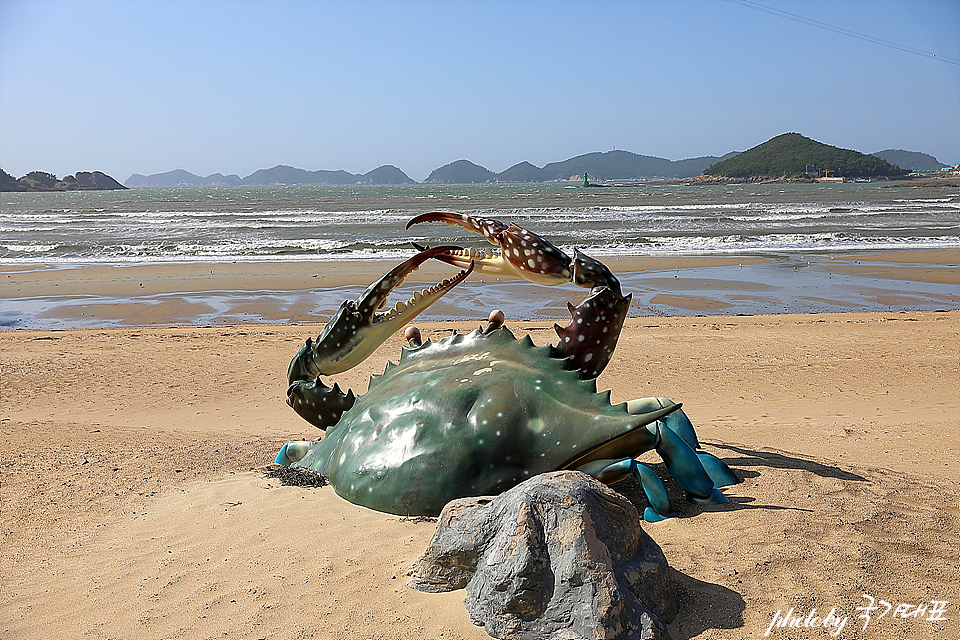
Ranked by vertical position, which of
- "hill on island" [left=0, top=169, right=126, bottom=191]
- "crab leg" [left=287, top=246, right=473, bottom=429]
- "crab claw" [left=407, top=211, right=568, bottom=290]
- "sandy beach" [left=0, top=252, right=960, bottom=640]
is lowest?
"sandy beach" [left=0, top=252, right=960, bottom=640]

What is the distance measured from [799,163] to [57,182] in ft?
464

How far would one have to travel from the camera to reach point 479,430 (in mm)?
4035

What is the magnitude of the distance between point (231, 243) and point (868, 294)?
21.8 m

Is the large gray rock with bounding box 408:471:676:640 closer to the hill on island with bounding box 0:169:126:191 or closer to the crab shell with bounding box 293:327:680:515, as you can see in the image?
the crab shell with bounding box 293:327:680:515

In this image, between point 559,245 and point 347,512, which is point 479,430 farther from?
point 559,245

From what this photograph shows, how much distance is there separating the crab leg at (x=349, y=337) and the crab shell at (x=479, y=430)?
405 mm

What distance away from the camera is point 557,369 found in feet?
14.3

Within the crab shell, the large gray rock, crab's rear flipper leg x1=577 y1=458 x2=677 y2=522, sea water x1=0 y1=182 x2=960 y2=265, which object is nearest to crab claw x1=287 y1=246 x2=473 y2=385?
the crab shell

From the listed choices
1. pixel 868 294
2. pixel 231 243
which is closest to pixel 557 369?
pixel 868 294

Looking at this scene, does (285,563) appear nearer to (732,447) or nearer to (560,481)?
(560,481)

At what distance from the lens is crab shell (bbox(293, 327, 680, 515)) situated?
3.96m

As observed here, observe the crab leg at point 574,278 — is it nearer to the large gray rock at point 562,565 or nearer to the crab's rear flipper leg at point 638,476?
the crab's rear flipper leg at point 638,476

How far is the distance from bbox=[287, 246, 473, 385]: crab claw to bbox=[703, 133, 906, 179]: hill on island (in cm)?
14170

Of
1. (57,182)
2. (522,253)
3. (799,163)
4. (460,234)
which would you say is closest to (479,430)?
(522,253)
